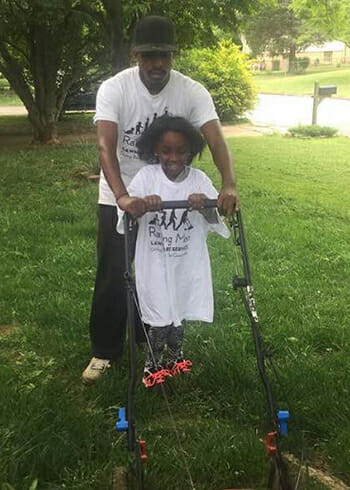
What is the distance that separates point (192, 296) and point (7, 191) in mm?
6183

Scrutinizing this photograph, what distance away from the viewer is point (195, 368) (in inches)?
137

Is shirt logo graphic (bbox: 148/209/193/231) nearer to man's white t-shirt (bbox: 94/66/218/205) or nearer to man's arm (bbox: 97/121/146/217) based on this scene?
man's arm (bbox: 97/121/146/217)

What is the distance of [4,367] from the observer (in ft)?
11.5

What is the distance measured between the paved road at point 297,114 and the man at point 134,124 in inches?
538

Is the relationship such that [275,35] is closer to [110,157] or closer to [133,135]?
[133,135]

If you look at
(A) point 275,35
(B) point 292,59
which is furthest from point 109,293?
(B) point 292,59

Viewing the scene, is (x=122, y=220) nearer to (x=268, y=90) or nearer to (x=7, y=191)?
(x=7, y=191)

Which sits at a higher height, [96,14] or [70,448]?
[96,14]

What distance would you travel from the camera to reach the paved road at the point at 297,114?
18.2 meters

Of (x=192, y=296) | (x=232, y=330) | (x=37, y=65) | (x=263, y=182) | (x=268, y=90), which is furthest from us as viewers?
(x=268, y=90)

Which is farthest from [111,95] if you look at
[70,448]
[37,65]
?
[37,65]

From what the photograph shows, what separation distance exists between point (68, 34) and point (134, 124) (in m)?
11.4

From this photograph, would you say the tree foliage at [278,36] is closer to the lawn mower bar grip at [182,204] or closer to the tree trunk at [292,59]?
the tree trunk at [292,59]

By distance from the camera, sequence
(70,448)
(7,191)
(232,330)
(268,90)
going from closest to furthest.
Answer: (70,448) < (232,330) < (7,191) < (268,90)
